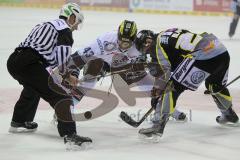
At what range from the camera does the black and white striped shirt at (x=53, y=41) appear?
4.91 metres

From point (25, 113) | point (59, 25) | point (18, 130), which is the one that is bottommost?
point (18, 130)

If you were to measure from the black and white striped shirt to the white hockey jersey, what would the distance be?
2.25ft

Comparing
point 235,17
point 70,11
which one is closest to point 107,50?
point 70,11

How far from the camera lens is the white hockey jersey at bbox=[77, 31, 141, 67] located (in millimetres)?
5602

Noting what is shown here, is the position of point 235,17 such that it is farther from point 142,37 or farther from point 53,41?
point 53,41

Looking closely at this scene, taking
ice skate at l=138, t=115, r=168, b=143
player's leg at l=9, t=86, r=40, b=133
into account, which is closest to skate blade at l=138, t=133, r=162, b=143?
ice skate at l=138, t=115, r=168, b=143

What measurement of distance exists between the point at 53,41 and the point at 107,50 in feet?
2.75

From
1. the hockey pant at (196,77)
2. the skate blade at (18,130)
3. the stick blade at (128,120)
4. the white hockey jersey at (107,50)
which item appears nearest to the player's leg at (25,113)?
the skate blade at (18,130)

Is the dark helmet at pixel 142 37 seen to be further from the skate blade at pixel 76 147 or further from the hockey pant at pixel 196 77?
the skate blade at pixel 76 147

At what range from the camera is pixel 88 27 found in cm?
1527

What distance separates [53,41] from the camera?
4.96 m

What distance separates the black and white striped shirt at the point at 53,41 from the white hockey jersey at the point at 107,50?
27.0 inches

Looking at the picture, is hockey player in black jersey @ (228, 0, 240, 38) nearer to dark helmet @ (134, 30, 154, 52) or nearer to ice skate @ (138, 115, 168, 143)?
dark helmet @ (134, 30, 154, 52)

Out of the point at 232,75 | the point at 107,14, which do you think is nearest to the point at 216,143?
the point at 232,75
